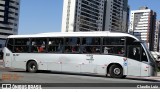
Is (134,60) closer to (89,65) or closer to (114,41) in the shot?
(114,41)

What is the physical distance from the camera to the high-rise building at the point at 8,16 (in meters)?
132

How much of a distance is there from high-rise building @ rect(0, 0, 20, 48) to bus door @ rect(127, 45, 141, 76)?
115 metres

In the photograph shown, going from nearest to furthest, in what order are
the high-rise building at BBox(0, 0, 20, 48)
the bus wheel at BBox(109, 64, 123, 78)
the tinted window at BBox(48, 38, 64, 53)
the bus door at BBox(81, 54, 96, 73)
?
the bus wheel at BBox(109, 64, 123, 78) < the bus door at BBox(81, 54, 96, 73) < the tinted window at BBox(48, 38, 64, 53) < the high-rise building at BBox(0, 0, 20, 48)

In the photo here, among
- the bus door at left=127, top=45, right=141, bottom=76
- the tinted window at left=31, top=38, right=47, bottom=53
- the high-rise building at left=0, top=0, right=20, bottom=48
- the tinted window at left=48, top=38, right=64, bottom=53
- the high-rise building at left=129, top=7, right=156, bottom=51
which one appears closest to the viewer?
the bus door at left=127, top=45, right=141, bottom=76

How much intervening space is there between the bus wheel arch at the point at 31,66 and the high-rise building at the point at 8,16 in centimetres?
11071

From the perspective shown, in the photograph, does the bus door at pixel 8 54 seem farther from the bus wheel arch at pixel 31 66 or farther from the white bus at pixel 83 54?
the bus wheel arch at pixel 31 66

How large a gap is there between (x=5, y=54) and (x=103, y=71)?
7.13 metres

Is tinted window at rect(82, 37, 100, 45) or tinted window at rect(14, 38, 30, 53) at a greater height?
tinted window at rect(82, 37, 100, 45)

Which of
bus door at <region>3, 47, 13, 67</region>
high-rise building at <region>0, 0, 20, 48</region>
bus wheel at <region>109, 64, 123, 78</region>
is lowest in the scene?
bus wheel at <region>109, 64, 123, 78</region>

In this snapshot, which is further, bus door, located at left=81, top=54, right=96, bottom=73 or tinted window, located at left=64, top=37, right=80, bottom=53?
tinted window, located at left=64, top=37, right=80, bottom=53

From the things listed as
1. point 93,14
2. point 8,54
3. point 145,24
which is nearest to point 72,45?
point 8,54

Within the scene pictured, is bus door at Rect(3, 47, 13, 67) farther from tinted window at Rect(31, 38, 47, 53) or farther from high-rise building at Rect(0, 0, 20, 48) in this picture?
high-rise building at Rect(0, 0, 20, 48)

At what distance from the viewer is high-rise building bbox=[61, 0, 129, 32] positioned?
482 feet

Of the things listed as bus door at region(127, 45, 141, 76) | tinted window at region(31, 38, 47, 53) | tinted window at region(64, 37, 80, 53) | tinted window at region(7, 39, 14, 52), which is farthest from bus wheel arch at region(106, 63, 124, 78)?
tinted window at region(7, 39, 14, 52)
